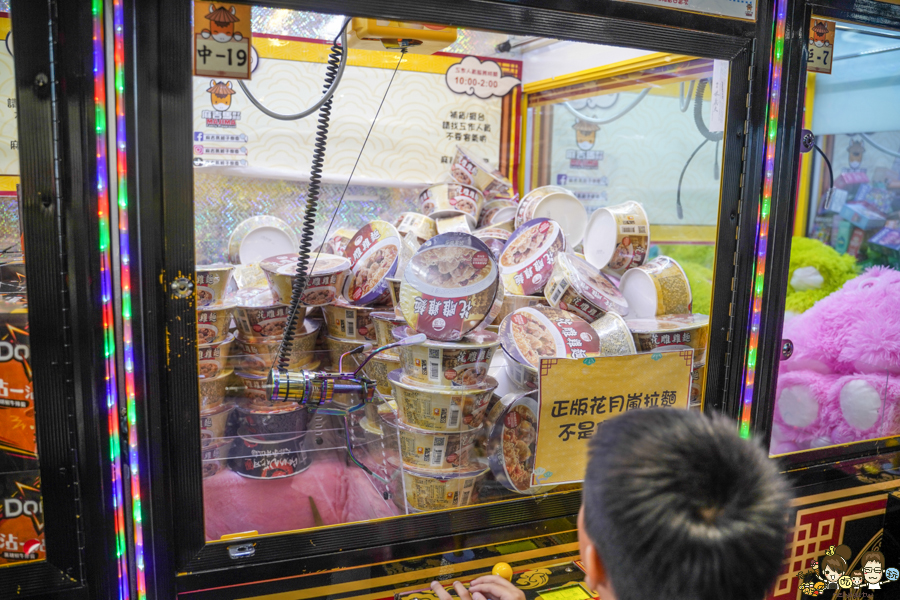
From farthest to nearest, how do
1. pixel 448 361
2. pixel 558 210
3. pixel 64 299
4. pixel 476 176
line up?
pixel 476 176, pixel 558 210, pixel 448 361, pixel 64 299

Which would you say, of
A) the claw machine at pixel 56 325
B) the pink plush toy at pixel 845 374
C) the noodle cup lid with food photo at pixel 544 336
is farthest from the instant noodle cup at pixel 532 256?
the claw machine at pixel 56 325

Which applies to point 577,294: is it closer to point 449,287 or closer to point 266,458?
point 449,287

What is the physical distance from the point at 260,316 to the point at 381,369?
1.22 ft

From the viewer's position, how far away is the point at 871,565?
7.12ft

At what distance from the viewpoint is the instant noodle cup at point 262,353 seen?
1727mm

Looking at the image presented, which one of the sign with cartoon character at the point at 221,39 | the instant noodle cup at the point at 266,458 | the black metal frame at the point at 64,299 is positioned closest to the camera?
the black metal frame at the point at 64,299

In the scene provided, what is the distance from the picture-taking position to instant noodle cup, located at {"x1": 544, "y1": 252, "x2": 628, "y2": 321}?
185cm

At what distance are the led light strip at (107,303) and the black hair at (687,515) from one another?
0.98m

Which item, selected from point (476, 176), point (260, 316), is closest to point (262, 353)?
point (260, 316)

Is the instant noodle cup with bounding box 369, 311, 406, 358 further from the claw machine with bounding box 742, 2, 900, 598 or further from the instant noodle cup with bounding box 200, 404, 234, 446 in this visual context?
the claw machine with bounding box 742, 2, 900, 598

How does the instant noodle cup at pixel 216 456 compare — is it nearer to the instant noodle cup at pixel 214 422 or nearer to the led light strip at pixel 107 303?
the instant noodle cup at pixel 214 422

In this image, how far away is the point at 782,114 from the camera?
5.98ft

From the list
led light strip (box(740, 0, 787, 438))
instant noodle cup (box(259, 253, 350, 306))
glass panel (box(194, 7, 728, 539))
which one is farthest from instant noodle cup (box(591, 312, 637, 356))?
instant noodle cup (box(259, 253, 350, 306))

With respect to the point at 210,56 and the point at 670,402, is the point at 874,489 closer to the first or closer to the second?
the point at 670,402
